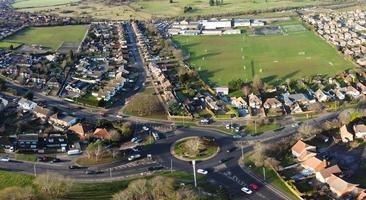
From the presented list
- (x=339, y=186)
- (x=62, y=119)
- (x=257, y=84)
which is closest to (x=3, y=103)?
(x=62, y=119)

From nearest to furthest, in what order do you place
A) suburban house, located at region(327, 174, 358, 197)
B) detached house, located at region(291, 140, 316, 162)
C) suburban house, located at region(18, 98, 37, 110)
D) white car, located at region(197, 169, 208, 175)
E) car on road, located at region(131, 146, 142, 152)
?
suburban house, located at region(327, 174, 358, 197)
white car, located at region(197, 169, 208, 175)
detached house, located at region(291, 140, 316, 162)
car on road, located at region(131, 146, 142, 152)
suburban house, located at region(18, 98, 37, 110)

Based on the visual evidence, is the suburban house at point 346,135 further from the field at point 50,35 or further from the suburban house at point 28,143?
the field at point 50,35

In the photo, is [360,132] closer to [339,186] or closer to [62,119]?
[339,186]

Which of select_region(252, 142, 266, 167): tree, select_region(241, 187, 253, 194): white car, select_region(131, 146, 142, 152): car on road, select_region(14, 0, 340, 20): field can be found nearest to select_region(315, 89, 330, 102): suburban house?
select_region(252, 142, 266, 167): tree

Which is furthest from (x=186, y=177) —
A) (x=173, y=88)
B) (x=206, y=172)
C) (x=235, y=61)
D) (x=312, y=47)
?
(x=312, y=47)

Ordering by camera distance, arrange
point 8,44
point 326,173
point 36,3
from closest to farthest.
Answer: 1. point 326,173
2. point 8,44
3. point 36,3

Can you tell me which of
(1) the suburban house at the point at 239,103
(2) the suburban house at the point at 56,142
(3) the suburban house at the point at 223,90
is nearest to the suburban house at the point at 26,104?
(2) the suburban house at the point at 56,142

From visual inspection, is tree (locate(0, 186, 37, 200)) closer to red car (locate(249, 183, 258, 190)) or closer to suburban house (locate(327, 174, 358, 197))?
red car (locate(249, 183, 258, 190))
